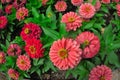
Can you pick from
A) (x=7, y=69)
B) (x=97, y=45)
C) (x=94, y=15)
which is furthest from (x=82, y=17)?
(x=7, y=69)

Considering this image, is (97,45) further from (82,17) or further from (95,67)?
(82,17)

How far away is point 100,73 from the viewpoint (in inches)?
64.9

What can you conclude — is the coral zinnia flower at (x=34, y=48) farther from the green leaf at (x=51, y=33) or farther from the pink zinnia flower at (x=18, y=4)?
the pink zinnia flower at (x=18, y=4)

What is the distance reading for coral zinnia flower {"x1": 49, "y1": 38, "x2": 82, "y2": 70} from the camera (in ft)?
4.99

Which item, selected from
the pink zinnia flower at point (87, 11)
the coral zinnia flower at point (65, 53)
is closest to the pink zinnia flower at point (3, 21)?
the pink zinnia flower at point (87, 11)

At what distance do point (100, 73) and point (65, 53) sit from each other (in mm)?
268

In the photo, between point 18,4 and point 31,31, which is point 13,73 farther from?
point 18,4

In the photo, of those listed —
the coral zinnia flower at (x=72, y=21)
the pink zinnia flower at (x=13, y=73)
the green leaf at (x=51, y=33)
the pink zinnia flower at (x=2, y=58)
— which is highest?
the coral zinnia flower at (x=72, y=21)

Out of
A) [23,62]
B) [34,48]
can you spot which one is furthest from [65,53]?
[23,62]

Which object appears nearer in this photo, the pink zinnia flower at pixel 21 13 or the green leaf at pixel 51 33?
the green leaf at pixel 51 33

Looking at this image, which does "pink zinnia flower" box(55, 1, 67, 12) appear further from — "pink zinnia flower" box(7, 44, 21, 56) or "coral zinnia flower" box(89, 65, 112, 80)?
"coral zinnia flower" box(89, 65, 112, 80)

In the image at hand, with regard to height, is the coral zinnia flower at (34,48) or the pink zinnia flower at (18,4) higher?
the pink zinnia flower at (18,4)

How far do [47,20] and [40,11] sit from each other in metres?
0.27

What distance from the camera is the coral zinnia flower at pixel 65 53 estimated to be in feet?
4.99
